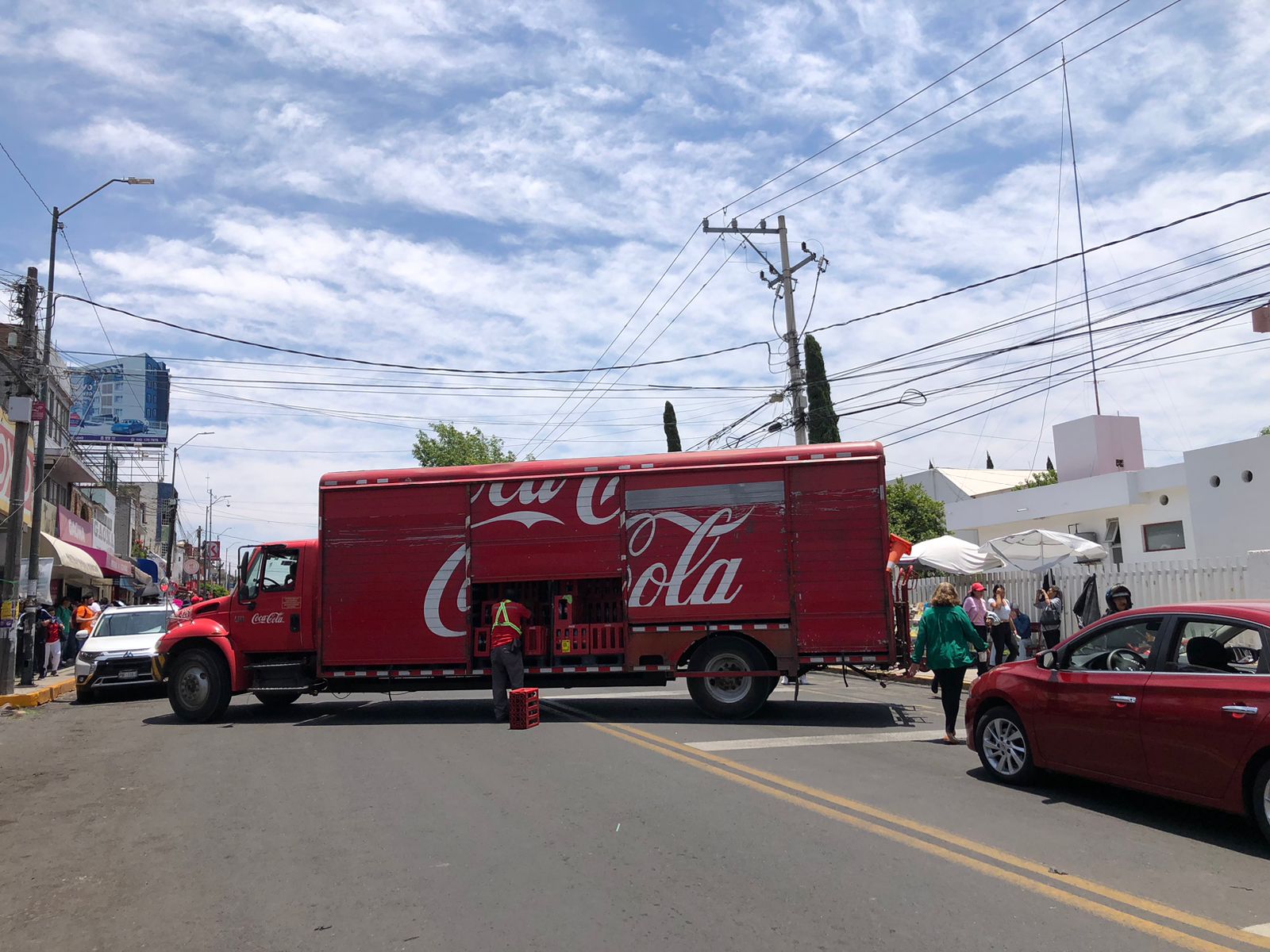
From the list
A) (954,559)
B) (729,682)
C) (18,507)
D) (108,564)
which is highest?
(108,564)

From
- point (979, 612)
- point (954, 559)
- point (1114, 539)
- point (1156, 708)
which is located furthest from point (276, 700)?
point (1114, 539)

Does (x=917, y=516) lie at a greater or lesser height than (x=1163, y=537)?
greater

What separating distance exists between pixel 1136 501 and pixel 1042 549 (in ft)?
33.0

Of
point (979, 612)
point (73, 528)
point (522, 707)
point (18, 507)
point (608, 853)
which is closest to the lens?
point (608, 853)

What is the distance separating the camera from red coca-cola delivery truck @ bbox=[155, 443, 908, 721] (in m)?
12.4

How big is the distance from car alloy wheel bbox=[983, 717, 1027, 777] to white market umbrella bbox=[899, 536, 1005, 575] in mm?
11137

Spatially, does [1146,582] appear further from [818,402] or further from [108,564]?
[108,564]

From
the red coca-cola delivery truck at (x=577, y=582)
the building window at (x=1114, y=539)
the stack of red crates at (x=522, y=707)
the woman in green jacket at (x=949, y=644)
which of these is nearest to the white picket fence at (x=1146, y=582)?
the red coca-cola delivery truck at (x=577, y=582)

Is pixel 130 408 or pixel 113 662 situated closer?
pixel 113 662

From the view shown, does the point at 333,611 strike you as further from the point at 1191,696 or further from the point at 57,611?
the point at 57,611

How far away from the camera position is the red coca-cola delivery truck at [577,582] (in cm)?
1240

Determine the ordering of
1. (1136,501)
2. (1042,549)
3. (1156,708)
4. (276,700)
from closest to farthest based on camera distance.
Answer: (1156,708) → (276,700) → (1042,549) → (1136,501)

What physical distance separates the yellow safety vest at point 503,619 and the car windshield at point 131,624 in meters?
9.52

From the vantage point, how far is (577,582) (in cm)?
1337
